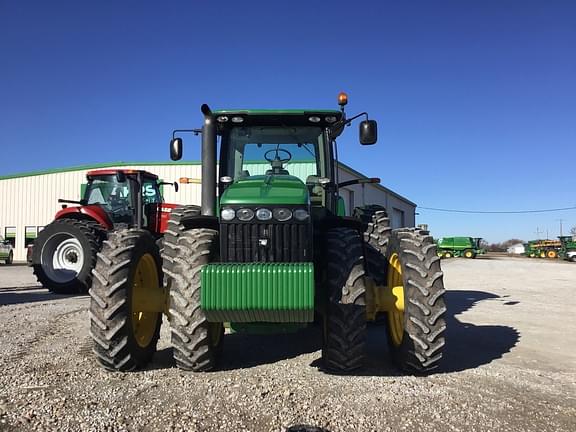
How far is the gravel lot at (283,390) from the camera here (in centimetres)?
330

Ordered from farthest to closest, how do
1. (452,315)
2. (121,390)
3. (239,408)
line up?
(452,315)
(121,390)
(239,408)

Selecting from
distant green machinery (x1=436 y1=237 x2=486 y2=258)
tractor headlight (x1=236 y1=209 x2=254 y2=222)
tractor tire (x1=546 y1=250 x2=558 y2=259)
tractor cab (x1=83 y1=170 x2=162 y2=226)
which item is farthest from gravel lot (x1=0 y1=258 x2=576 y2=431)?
tractor tire (x1=546 y1=250 x2=558 y2=259)

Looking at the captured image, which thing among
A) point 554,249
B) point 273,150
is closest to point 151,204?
point 273,150

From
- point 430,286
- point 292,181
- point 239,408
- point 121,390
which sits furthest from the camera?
point 292,181

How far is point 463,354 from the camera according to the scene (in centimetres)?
541

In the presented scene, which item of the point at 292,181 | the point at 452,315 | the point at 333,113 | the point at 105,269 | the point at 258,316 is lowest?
the point at 452,315

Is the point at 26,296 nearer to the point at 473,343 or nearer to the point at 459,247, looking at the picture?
the point at 473,343

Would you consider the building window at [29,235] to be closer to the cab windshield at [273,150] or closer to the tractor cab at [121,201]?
the tractor cab at [121,201]

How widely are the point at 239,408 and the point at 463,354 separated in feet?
9.78

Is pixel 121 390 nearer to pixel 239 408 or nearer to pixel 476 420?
pixel 239 408

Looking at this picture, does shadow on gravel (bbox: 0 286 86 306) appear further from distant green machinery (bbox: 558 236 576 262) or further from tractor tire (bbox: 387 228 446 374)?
distant green machinery (bbox: 558 236 576 262)

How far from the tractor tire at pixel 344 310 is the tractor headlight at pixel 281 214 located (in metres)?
0.52

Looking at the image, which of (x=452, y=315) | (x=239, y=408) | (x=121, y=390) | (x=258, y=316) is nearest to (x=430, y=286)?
(x=258, y=316)

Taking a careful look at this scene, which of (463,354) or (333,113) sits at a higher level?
(333,113)
